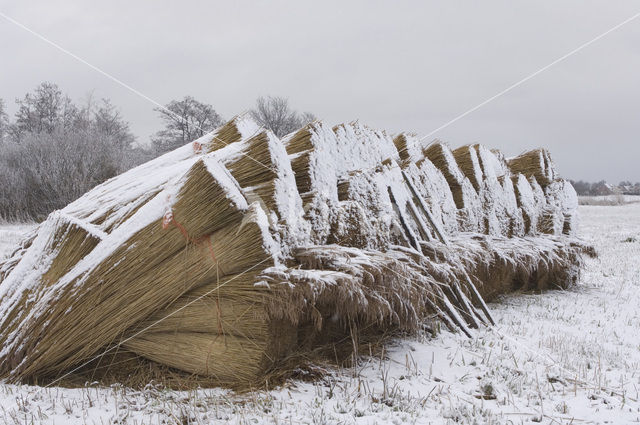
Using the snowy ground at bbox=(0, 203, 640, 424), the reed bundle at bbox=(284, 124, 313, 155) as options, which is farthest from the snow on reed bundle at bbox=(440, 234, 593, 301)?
the reed bundle at bbox=(284, 124, 313, 155)

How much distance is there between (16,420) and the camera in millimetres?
2258

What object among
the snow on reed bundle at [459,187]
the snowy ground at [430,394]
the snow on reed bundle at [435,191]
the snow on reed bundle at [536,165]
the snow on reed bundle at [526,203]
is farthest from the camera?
the snow on reed bundle at [536,165]

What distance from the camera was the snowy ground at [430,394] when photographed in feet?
7.68

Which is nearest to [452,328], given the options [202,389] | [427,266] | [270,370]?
[427,266]

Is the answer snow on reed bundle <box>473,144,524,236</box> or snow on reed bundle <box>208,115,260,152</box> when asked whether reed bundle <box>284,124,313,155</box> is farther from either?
snow on reed bundle <box>473,144,524,236</box>

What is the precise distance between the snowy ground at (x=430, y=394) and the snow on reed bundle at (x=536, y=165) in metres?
3.51

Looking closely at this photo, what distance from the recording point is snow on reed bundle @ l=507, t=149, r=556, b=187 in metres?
7.03

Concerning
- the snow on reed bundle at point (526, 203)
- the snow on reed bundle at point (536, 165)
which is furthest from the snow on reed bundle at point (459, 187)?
the snow on reed bundle at point (536, 165)

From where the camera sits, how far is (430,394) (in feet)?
8.63

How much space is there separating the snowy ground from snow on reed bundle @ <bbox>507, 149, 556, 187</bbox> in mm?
3515

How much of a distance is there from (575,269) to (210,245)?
5.34 m

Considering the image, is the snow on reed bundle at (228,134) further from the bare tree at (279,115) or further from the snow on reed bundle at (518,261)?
the bare tree at (279,115)

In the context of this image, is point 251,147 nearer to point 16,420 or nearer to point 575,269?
point 16,420

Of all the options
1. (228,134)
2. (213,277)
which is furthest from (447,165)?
(213,277)
